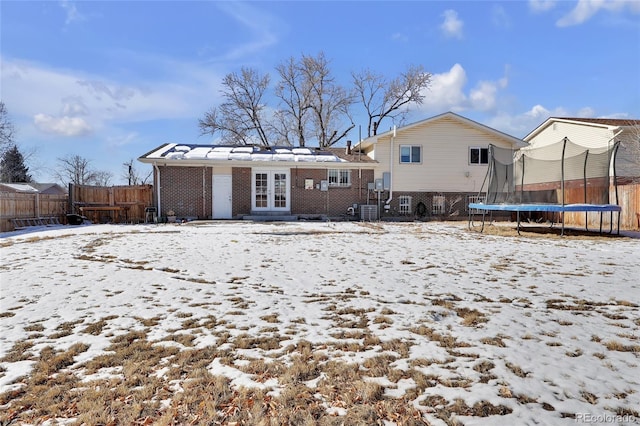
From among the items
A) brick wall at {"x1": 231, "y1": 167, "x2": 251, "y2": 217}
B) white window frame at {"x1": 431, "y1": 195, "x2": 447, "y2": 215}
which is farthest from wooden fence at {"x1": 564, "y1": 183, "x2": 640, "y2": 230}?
brick wall at {"x1": 231, "y1": 167, "x2": 251, "y2": 217}

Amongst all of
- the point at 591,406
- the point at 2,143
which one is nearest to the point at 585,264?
the point at 591,406

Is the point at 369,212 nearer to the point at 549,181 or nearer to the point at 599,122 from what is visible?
the point at 549,181

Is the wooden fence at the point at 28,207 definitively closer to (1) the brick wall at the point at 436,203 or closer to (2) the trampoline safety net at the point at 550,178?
(1) the brick wall at the point at 436,203

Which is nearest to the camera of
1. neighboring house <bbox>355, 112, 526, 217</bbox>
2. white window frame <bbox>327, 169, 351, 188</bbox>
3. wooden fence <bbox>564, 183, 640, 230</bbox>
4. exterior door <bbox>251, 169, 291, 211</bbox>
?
wooden fence <bbox>564, 183, 640, 230</bbox>

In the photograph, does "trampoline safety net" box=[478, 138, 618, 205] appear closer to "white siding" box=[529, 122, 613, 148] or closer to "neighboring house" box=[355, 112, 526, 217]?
"neighboring house" box=[355, 112, 526, 217]

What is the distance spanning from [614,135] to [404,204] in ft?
37.8

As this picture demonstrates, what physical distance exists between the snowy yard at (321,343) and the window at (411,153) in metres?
12.8

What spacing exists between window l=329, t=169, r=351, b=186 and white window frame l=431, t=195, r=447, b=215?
452 centimetres

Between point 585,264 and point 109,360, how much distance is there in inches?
275

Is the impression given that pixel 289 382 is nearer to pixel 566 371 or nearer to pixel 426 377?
pixel 426 377

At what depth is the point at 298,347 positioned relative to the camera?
115 inches

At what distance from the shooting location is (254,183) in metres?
17.1

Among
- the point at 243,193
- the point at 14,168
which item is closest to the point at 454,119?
the point at 243,193

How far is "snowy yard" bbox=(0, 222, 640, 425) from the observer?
2.11 meters
